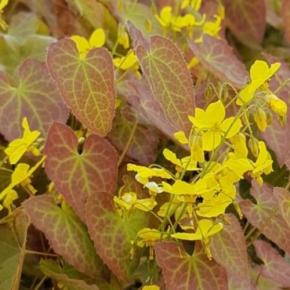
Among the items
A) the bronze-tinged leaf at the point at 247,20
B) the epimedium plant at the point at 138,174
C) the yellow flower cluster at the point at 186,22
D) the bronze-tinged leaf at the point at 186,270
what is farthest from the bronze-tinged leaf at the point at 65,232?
the bronze-tinged leaf at the point at 247,20

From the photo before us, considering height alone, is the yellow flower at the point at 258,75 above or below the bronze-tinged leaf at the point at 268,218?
above

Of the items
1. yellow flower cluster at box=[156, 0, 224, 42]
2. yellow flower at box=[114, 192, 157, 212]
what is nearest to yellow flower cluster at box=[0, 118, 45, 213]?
yellow flower at box=[114, 192, 157, 212]

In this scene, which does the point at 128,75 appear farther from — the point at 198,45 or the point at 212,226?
the point at 212,226

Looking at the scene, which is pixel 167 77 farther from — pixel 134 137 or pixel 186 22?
pixel 186 22

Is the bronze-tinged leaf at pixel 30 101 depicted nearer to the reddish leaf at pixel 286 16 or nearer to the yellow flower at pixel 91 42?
the yellow flower at pixel 91 42

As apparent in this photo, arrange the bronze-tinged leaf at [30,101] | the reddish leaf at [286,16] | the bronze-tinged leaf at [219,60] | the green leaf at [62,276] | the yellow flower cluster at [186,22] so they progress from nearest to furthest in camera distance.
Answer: the green leaf at [62,276] < the bronze-tinged leaf at [30,101] < the bronze-tinged leaf at [219,60] < the yellow flower cluster at [186,22] < the reddish leaf at [286,16]
